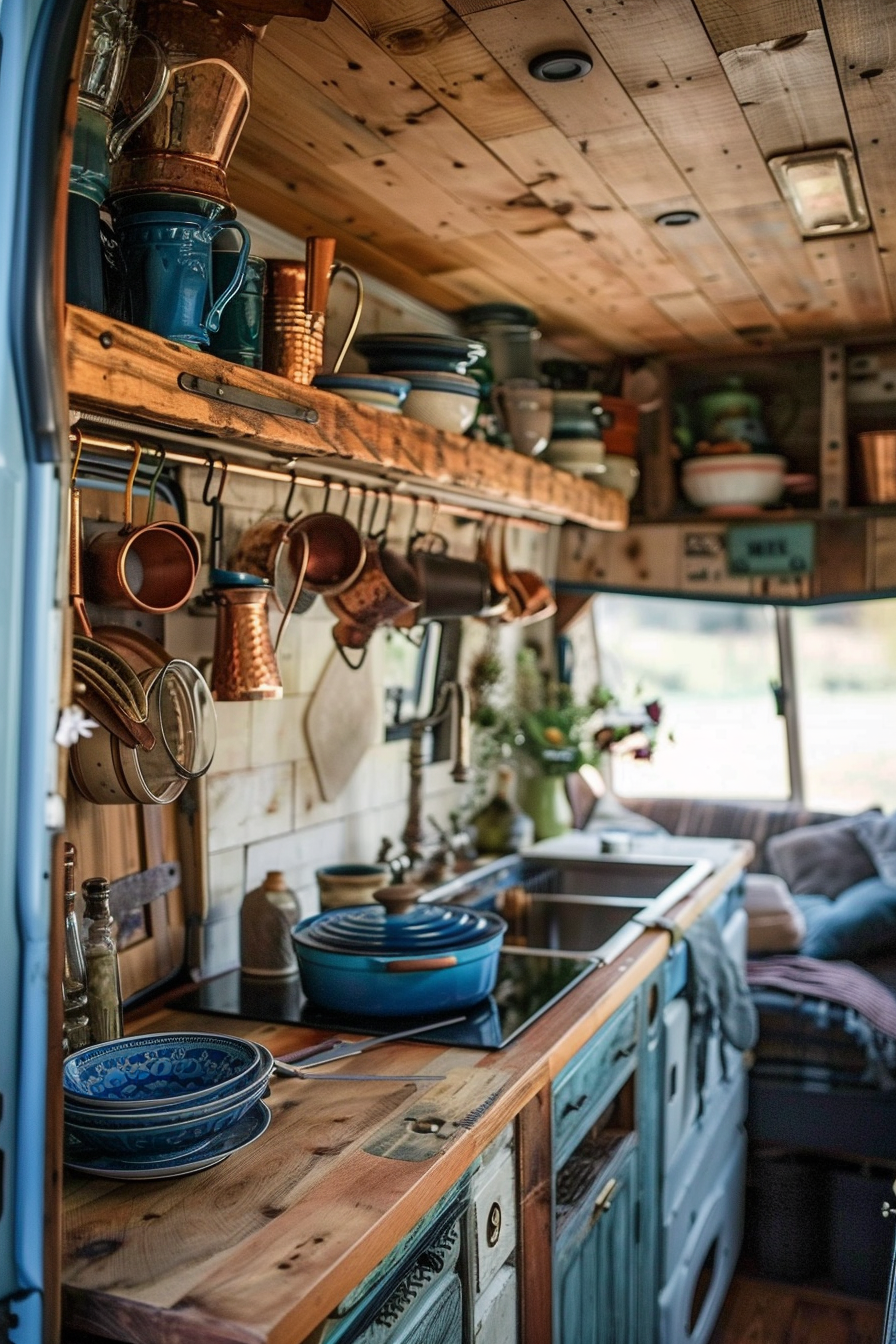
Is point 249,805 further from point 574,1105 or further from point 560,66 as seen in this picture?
point 560,66

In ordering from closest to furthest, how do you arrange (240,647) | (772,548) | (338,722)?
(240,647) → (338,722) → (772,548)

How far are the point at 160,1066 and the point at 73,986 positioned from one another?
0.15 meters

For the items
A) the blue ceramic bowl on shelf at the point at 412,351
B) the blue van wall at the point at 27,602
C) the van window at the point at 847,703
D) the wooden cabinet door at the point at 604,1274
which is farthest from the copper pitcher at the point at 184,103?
the van window at the point at 847,703

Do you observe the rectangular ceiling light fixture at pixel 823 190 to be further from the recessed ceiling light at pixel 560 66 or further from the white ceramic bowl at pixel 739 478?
the white ceramic bowl at pixel 739 478

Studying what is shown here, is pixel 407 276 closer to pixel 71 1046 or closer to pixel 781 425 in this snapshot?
pixel 781 425

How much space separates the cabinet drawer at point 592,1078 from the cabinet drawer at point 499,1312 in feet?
0.61

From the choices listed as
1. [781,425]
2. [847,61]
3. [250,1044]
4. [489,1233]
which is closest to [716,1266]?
[489,1233]

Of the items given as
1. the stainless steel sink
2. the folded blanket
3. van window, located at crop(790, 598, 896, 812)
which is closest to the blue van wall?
the stainless steel sink

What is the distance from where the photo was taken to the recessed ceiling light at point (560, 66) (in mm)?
1639

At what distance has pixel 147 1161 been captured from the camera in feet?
4.24

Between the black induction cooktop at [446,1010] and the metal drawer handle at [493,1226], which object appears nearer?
the metal drawer handle at [493,1226]

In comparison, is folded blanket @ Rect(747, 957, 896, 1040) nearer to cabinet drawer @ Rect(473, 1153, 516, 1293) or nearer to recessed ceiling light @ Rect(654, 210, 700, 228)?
cabinet drawer @ Rect(473, 1153, 516, 1293)

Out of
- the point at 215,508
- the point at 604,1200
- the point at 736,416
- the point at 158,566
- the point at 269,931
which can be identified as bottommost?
the point at 604,1200

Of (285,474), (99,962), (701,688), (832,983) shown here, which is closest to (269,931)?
(99,962)
